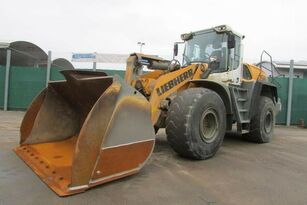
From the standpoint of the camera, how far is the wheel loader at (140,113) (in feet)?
13.1

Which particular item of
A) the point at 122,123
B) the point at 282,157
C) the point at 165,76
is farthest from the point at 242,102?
the point at 122,123

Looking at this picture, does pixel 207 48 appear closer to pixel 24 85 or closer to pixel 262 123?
pixel 262 123

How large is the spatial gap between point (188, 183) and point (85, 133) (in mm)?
1454

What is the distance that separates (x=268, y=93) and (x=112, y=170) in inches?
227

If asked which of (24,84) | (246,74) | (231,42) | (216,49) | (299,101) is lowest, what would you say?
(299,101)

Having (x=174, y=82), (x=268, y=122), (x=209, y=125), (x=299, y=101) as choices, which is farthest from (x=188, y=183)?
(x=299, y=101)

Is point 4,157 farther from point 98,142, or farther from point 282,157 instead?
point 282,157

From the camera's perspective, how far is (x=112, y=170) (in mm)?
4125

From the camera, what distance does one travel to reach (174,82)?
5.97 metres

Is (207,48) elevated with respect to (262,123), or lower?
elevated

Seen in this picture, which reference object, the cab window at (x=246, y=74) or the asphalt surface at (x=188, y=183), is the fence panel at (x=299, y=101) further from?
the asphalt surface at (x=188, y=183)

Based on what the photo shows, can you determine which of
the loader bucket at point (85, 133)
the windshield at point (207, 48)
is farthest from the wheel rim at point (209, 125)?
the windshield at point (207, 48)

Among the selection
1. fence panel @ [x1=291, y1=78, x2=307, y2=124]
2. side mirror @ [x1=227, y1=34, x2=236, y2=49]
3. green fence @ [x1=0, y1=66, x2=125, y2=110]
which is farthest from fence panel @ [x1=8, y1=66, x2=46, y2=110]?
fence panel @ [x1=291, y1=78, x2=307, y2=124]

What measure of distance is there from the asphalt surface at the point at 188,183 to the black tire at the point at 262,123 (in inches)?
60.5
